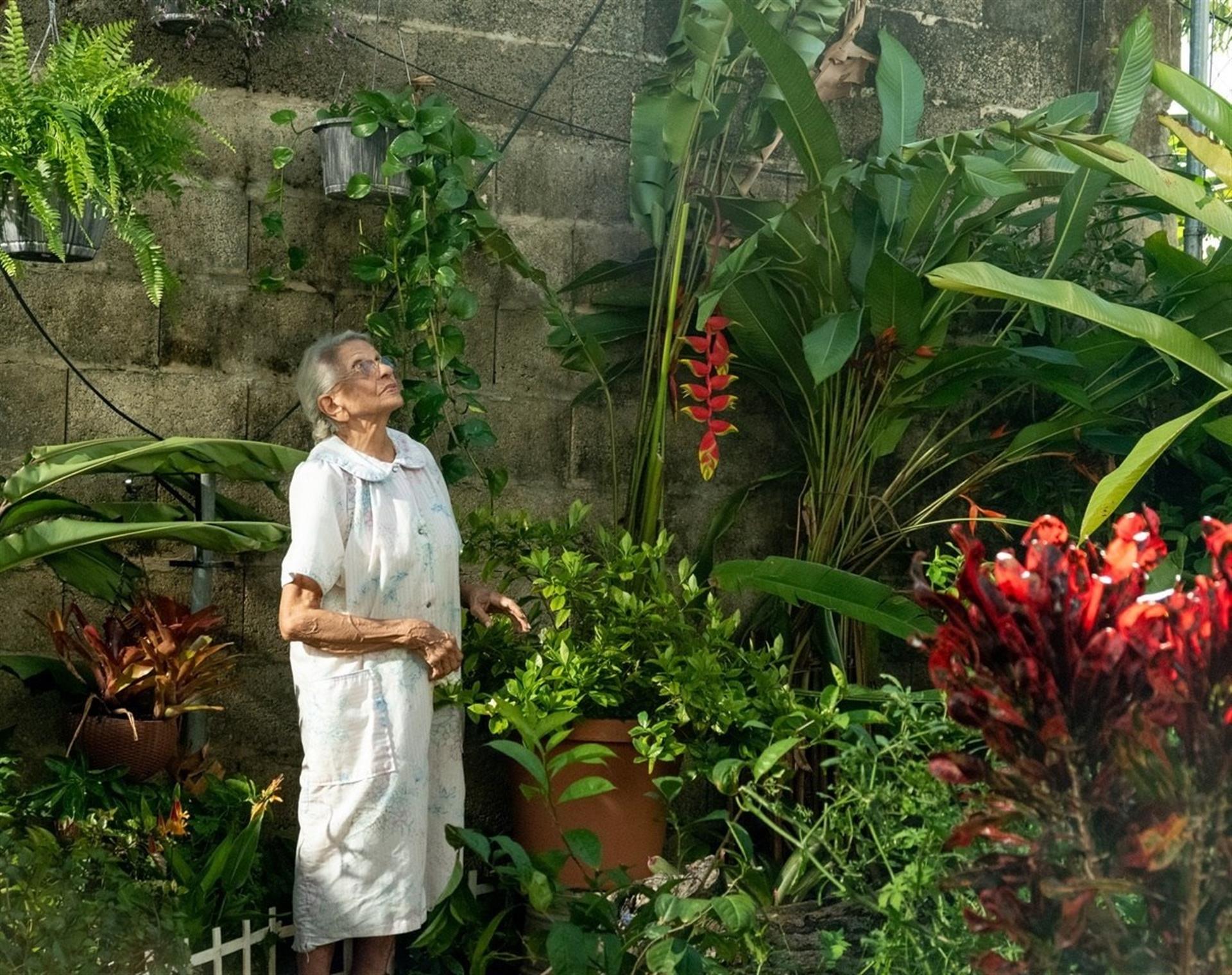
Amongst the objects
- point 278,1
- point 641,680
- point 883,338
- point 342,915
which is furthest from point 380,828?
point 278,1

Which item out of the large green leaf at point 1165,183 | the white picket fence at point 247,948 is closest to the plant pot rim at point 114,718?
the white picket fence at point 247,948

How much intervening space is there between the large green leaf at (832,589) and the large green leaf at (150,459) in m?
1.06

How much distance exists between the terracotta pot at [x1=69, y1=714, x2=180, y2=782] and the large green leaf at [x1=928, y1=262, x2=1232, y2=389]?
1773 millimetres

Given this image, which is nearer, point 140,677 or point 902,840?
Result: point 902,840

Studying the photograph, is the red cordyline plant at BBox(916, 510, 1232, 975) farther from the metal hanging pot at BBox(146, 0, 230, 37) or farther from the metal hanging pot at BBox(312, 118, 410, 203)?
the metal hanging pot at BBox(146, 0, 230, 37)

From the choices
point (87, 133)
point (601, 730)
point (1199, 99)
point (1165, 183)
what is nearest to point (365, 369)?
point (87, 133)

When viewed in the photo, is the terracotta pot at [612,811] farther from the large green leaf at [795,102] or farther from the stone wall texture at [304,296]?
the large green leaf at [795,102]

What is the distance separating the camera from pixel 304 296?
375 centimetres

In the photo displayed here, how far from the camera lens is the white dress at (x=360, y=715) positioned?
9.78 feet

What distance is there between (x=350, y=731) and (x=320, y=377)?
2.38 feet

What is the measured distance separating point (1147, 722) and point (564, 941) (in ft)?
4.57

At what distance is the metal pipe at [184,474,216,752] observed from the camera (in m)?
3.34

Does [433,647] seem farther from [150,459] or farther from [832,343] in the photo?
[832,343]

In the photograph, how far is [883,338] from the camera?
3727mm
